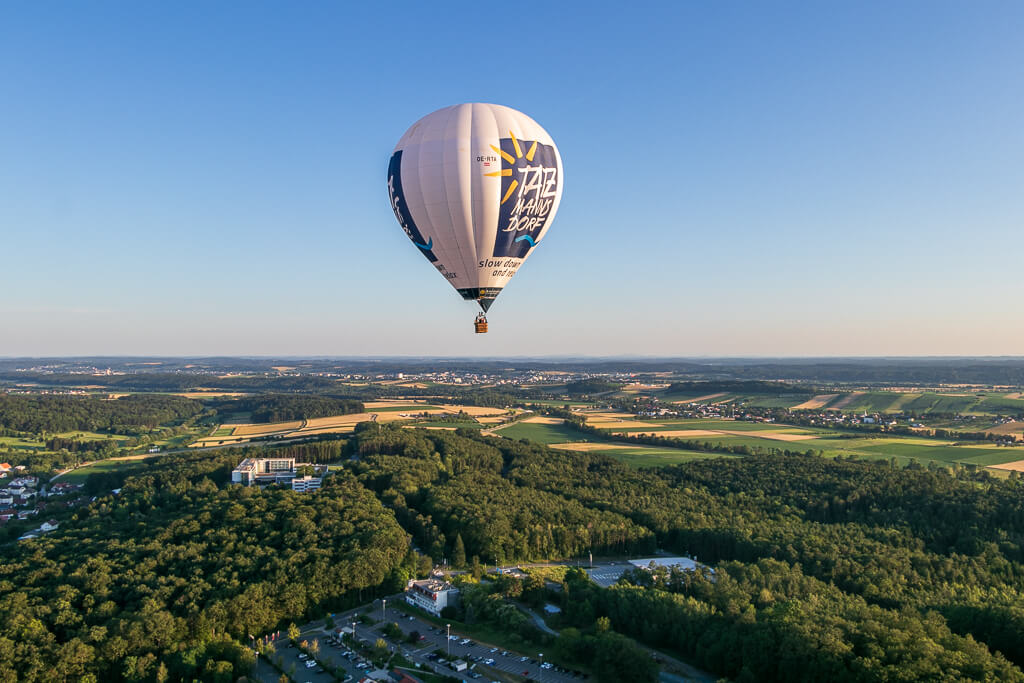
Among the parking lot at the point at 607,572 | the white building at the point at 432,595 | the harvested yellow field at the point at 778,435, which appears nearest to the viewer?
the white building at the point at 432,595

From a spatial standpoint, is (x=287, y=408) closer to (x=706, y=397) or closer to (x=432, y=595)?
(x=706, y=397)

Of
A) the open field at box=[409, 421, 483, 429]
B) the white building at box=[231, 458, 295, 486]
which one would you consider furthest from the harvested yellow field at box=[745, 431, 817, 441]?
the white building at box=[231, 458, 295, 486]

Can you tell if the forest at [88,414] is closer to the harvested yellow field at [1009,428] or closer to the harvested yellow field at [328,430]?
the harvested yellow field at [328,430]

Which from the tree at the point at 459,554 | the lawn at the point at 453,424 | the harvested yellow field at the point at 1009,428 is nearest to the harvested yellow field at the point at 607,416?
the lawn at the point at 453,424

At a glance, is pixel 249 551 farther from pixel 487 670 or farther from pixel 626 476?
pixel 626 476

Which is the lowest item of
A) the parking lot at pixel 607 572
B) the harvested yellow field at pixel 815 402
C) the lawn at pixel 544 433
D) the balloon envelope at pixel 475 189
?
the parking lot at pixel 607 572

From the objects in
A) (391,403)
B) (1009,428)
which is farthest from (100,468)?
(1009,428)

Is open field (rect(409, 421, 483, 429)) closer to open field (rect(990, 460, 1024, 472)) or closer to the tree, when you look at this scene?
the tree
